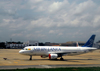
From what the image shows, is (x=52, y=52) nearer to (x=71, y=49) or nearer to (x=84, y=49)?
(x=71, y=49)

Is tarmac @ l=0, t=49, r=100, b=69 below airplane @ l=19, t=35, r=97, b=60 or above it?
below

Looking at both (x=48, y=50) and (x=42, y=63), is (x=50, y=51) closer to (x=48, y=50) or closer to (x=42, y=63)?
(x=48, y=50)

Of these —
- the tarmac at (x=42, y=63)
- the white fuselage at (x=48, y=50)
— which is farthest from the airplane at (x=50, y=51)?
the tarmac at (x=42, y=63)

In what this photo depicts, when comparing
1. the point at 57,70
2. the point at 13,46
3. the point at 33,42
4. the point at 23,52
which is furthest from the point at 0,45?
the point at 57,70

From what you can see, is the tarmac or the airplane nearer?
the tarmac

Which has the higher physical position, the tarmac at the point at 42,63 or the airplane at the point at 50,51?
the airplane at the point at 50,51

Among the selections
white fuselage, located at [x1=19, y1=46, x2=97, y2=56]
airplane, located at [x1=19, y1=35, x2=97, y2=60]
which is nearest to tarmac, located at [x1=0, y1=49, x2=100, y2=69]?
→ airplane, located at [x1=19, y1=35, x2=97, y2=60]

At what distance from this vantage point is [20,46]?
181000mm

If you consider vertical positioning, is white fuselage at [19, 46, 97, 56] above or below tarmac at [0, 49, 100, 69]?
above

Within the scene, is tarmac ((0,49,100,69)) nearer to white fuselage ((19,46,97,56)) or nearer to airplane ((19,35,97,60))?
airplane ((19,35,97,60))

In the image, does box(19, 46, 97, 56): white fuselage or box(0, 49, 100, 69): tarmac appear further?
box(19, 46, 97, 56): white fuselage

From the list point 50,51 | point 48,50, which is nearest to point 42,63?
point 48,50

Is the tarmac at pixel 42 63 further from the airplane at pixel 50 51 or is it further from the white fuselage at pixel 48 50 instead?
the white fuselage at pixel 48 50

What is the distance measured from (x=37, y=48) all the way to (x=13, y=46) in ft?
486
